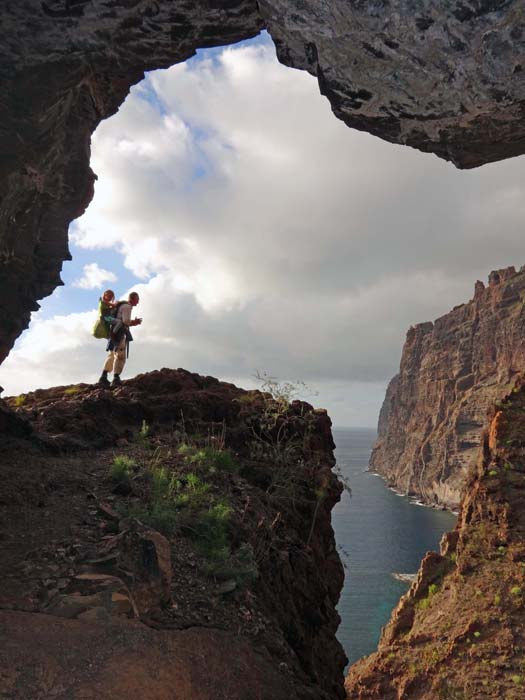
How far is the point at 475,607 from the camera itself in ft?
70.7

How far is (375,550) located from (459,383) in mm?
74244

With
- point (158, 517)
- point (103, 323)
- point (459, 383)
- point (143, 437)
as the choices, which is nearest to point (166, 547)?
point (158, 517)

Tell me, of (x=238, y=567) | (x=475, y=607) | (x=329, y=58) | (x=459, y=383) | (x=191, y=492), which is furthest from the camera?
(x=459, y=383)

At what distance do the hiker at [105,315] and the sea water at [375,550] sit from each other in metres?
20.8

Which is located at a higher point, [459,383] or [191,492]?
[459,383]

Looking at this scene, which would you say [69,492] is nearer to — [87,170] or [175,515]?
[175,515]

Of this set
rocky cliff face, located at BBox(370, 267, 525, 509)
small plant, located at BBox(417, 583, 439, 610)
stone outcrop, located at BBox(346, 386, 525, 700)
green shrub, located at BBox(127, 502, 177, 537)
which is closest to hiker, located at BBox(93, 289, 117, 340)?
green shrub, located at BBox(127, 502, 177, 537)

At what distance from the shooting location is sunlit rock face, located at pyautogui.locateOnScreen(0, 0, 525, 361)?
588 cm

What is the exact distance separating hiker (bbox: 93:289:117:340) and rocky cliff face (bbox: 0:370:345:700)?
1494 millimetres

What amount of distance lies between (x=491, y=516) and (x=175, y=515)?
22237 mm

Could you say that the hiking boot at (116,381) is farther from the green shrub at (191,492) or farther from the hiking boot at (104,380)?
the green shrub at (191,492)

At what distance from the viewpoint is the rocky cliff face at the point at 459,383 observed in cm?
13200

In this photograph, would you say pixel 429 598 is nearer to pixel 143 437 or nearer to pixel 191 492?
pixel 143 437

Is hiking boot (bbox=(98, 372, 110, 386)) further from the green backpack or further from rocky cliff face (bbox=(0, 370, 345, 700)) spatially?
the green backpack
